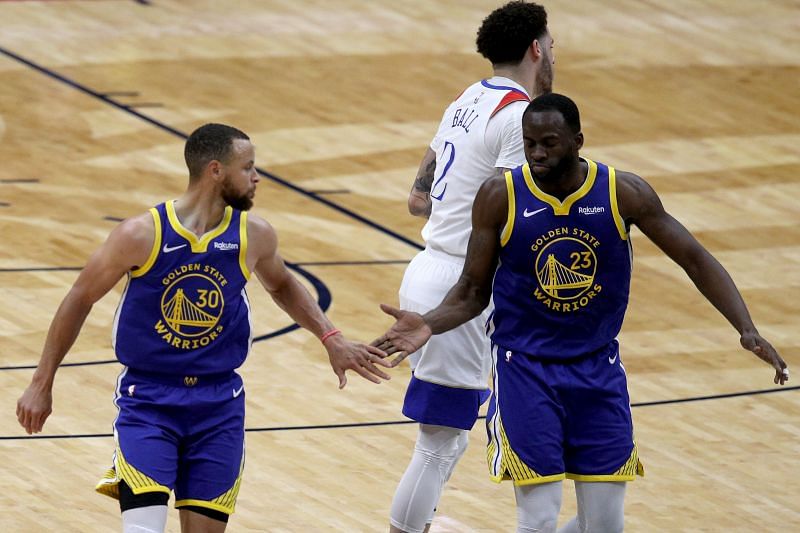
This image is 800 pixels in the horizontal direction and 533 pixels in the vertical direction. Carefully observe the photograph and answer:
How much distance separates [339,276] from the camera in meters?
10.7

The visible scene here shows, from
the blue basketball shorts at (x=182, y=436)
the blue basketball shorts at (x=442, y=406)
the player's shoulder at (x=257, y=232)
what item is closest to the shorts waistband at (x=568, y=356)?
the blue basketball shorts at (x=442, y=406)

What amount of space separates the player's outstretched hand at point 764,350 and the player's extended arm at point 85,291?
6.34 ft

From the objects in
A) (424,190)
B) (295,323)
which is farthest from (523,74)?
(295,323)

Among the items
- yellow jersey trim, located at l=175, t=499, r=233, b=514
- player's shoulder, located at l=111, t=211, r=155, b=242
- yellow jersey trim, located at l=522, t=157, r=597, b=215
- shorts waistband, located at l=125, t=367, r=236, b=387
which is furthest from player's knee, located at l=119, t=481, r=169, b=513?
yellow jersey trim, located at l=522, t=157, r=597, b=215

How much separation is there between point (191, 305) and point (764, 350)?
1.83 meters

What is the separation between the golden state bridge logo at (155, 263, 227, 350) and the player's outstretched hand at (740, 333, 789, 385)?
1693 mm

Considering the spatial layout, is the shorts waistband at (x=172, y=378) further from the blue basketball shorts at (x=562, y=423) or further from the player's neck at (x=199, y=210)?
the blue basketball shorts at (x=562, y=423)

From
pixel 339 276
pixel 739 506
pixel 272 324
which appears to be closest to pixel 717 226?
pixel 339 276

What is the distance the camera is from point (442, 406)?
6.17 metres

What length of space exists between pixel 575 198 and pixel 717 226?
22.7 ft

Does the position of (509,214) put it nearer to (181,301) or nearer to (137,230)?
(181,301)

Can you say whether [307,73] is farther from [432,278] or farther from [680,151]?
[432,278]

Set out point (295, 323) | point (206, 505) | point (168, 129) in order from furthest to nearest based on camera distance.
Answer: point (168, 129) < point (295, 323) < point (206, 505)

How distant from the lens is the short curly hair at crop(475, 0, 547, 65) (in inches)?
242
